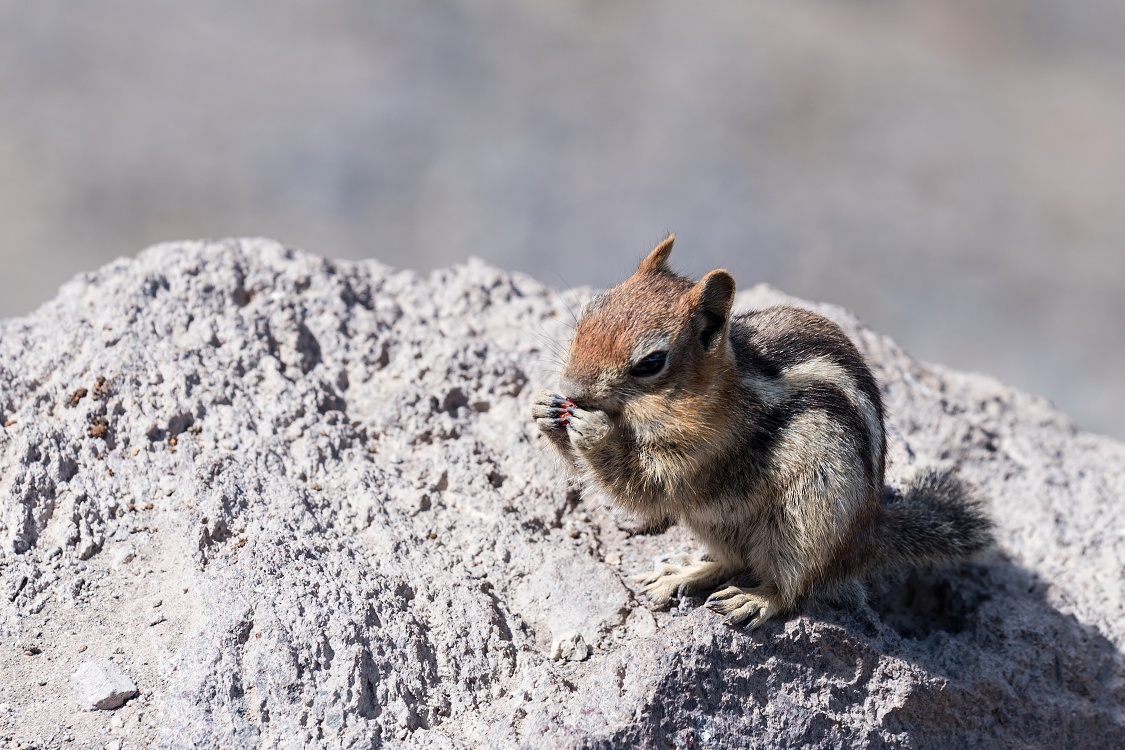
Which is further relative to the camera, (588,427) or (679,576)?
(679,576)

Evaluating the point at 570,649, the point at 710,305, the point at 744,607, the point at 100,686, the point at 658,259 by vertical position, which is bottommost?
the point at 100,686

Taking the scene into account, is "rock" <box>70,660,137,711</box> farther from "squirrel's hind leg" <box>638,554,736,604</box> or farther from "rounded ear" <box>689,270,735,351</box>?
"rounded ear" <box>689,270,735,351</box>

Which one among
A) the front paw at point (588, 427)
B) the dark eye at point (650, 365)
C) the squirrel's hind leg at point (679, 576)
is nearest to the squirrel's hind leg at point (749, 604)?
the squirrel's hind leg at point (679, 576)

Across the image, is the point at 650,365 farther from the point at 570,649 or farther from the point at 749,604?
the point at 570,649

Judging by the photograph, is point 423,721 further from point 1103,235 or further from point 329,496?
point 1103,235

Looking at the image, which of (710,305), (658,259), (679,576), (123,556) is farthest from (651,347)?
(123,556)

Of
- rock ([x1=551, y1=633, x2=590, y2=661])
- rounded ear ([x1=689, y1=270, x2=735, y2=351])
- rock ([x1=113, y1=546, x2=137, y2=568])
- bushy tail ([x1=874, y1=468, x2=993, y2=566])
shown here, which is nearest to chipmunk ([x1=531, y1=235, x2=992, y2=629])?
rounded ear ([x1=689, y1=270, x2=735, y2=351])
